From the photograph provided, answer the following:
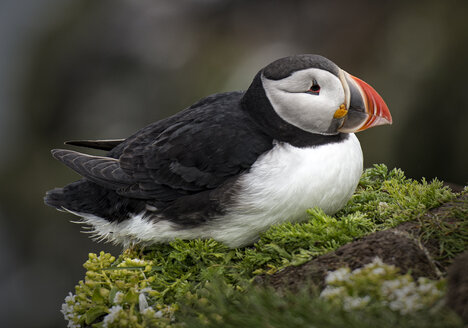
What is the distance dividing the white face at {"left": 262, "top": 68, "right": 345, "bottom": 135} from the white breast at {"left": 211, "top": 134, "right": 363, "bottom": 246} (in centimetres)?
12

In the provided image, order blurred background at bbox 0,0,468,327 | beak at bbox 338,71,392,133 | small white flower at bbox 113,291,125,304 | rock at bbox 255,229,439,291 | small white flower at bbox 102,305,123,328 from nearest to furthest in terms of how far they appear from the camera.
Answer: rock at bbox 255,229,439,291, small white flower at bbox 102,305,123,328, small white flower at bbox 113,291,125,304, beak at bbox 338,71,392,133, blurred background at bbox 0,0,468,327

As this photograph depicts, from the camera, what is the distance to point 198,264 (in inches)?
99.4

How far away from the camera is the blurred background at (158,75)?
4828 millimetres

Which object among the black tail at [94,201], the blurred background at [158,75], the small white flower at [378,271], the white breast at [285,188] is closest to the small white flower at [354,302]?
the small white flower at [378,271]

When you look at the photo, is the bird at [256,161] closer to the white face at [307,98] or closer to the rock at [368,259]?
the white face at [307,98]

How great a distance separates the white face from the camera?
8.27 feet

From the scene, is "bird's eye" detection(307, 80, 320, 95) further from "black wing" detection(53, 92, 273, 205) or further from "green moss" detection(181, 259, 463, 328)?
"green moss" detection(181, 259, 463, 328)

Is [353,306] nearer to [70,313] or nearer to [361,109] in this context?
[361,109]

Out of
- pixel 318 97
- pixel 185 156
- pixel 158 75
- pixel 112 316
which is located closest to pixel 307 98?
pixel 318 97

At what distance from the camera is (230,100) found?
2.84 m

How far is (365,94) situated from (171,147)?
36.0 inches

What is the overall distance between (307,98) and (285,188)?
1.33ft

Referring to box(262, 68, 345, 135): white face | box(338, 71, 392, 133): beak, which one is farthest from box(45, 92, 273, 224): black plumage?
box(338, 71, 392, 133): beak

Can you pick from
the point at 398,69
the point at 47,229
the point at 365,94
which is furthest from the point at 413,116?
the point at 47,229
